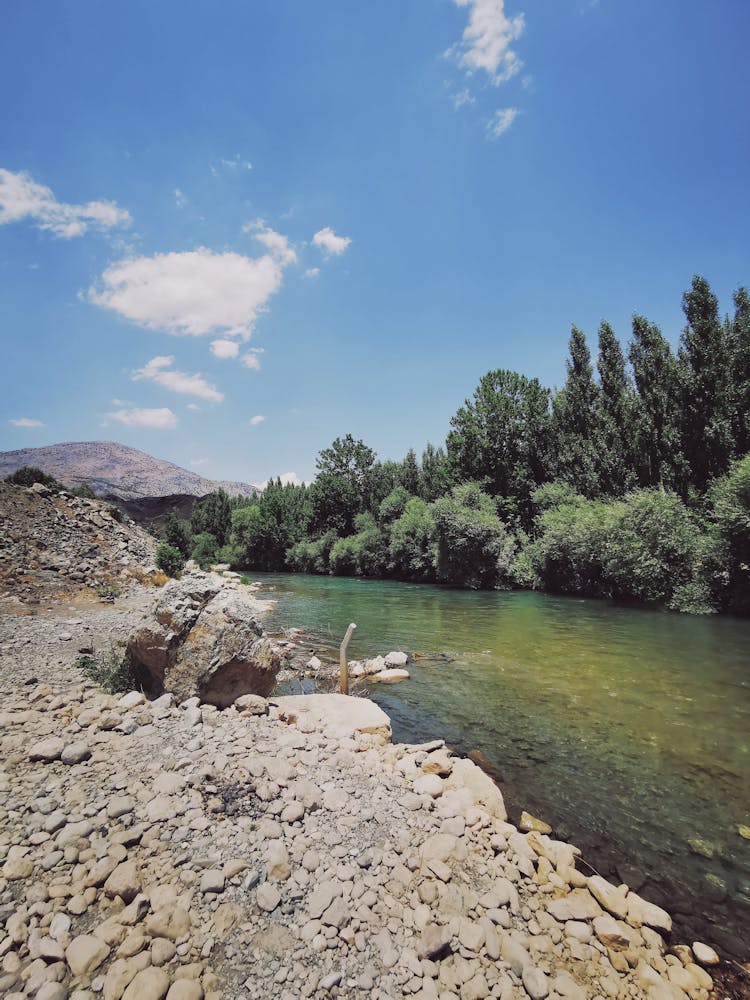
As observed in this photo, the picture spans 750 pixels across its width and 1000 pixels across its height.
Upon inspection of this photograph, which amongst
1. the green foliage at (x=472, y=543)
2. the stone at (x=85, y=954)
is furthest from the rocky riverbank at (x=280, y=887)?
the green foliage at (x=472, y=543)

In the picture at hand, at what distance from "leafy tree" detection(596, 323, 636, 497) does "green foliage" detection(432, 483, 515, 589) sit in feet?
30.6

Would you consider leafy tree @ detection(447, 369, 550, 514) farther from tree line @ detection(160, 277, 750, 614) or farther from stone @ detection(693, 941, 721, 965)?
stone @ detection(693, 941, 721, 965)

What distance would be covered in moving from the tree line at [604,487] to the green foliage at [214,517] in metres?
39.9

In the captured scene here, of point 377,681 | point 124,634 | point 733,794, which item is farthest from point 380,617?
point 733,794

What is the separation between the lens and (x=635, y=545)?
23.1 meters

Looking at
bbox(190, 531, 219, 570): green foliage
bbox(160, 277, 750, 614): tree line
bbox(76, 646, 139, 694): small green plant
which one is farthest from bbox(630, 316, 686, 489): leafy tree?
bbox(190, 531, 219, 570): green foliage

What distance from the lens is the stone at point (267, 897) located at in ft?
11.6

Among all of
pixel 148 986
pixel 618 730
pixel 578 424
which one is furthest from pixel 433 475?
pixel 148 986

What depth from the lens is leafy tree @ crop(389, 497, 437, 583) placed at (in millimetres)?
43969

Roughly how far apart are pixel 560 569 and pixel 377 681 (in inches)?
929

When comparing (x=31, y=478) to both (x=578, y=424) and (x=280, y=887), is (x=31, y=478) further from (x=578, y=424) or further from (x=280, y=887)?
(x=578, y=424)

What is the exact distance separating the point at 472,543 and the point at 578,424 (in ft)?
50.5

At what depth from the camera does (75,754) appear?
5.25 m

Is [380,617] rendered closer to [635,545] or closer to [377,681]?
[377,681]
